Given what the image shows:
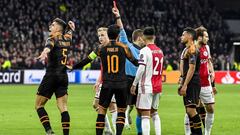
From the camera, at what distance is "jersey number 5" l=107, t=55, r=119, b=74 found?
12461mm

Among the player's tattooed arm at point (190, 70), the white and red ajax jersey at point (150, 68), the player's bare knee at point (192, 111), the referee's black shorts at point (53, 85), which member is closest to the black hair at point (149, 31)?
the white and red ajax jersey at point (150, 68)

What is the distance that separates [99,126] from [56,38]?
219 cm

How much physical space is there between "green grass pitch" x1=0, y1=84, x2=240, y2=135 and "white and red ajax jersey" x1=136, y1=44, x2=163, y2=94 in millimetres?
2894

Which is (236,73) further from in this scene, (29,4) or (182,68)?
(182,68)

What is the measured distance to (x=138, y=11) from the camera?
181ft

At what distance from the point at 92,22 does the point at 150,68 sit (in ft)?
130

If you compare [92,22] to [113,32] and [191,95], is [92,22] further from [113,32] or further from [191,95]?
[113,32]

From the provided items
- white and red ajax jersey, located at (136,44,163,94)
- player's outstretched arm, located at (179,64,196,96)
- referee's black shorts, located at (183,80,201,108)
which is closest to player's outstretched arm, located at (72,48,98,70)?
white and red ajax jersey, located at (136,44,163,94)

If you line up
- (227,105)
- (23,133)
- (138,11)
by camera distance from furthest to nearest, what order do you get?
(138,11) < (227,105) < (23,133)

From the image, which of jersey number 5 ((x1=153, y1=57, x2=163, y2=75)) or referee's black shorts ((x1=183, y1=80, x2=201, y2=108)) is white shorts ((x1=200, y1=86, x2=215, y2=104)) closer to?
referee's black shorts ((x1=183, y1=80, x2=201, y2=108))

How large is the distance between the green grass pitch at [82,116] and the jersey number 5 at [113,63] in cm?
310

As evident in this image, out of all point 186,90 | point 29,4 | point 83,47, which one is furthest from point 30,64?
point 186,90

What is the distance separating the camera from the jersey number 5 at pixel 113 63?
1246 cm

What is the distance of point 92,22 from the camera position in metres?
51.8
